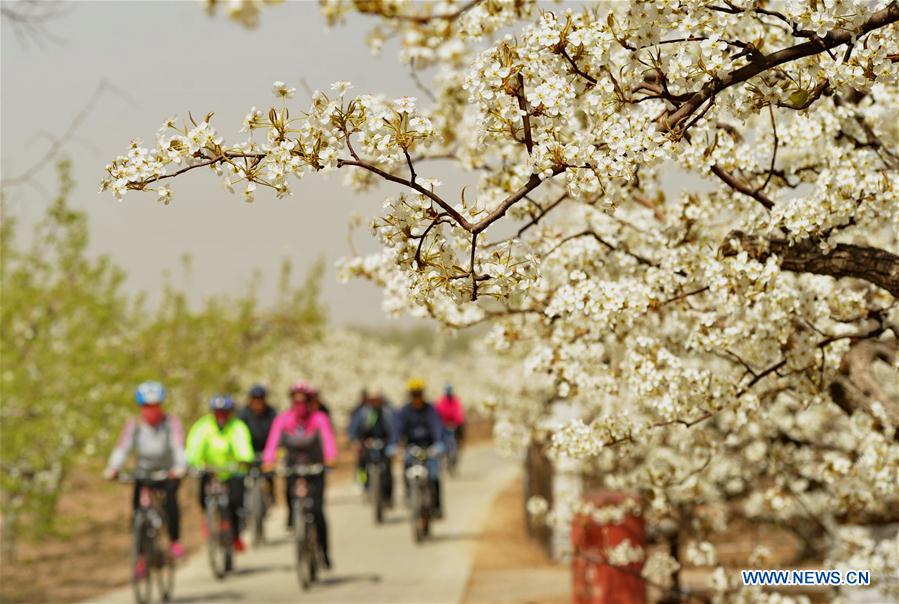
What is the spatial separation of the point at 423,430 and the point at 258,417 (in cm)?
225

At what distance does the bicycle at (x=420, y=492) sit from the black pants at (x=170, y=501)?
3.92m

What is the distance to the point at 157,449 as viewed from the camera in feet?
36.6

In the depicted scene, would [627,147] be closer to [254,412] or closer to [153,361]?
[254,412]

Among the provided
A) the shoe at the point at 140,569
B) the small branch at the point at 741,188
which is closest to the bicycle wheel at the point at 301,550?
the shoe at the point at 140,569

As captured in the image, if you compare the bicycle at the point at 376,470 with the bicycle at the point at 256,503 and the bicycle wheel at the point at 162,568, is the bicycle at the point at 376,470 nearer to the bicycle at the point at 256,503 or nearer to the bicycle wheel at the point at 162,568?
the bicycle at the point at 256,503

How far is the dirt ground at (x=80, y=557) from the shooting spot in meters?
12.9

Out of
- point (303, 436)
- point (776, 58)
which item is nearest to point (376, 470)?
point (303, 436)

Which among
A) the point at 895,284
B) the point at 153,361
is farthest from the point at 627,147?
the point at 153,361

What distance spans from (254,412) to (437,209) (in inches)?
457

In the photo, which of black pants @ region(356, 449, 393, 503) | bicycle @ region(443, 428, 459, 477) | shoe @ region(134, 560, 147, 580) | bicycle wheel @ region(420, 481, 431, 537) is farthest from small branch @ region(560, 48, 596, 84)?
bicycle @ region(443, 428, 459, 477)

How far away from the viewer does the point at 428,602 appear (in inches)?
415

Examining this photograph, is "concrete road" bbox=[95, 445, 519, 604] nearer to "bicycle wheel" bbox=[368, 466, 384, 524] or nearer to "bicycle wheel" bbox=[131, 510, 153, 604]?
"bicycle wheel" bbox=[368, 466, 384, 524]

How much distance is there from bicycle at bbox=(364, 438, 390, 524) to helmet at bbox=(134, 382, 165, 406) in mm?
6684

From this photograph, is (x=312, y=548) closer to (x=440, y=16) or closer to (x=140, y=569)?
(x=140, y=569)
